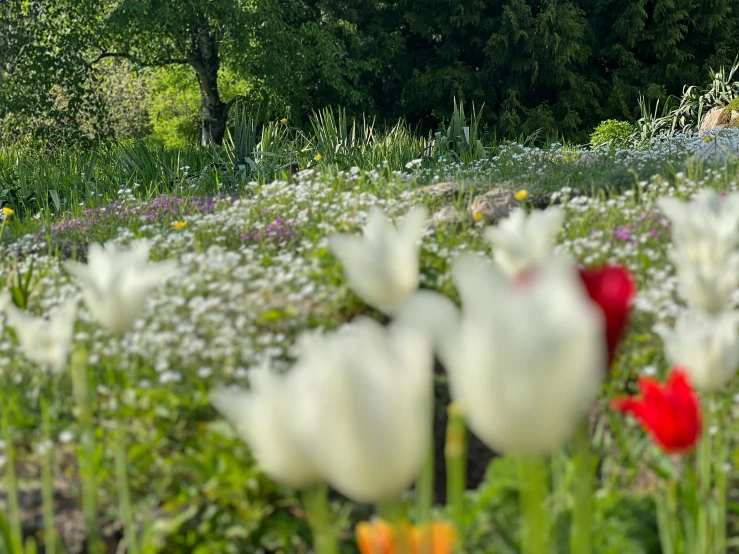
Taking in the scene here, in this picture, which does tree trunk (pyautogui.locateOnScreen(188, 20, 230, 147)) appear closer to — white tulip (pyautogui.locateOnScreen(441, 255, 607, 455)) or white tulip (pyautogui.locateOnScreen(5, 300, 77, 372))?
white tulip (pyautogui.locateOnScreen(5, 300, 77, 372))

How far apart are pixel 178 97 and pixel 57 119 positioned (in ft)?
15.2

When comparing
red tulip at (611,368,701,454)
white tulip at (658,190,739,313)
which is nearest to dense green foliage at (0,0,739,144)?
white tulip at (658,190,739,313)

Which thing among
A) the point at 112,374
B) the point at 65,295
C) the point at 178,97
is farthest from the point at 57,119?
the point at 112,374

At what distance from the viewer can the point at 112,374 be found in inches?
116

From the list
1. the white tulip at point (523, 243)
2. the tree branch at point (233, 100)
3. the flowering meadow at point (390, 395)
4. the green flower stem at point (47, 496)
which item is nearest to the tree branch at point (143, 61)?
the tree branch at point (233, 100)

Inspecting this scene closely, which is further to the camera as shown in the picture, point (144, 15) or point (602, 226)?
point (144, 15)

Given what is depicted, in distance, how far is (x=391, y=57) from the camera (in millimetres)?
19922

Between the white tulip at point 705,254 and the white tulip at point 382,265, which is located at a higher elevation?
the white tulip at point 382,265

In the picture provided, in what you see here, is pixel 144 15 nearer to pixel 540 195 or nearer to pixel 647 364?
pixel 540 195

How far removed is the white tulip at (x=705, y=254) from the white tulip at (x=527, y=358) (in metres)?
0.86

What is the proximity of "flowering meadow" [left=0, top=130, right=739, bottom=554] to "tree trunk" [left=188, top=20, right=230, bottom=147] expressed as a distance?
1282cm

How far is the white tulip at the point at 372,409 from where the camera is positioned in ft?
3.00

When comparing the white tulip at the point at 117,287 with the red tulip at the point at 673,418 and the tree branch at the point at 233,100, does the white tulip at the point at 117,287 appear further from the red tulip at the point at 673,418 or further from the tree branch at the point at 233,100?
the tree branch at the point at 233,100

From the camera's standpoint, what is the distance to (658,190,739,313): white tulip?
165cm
